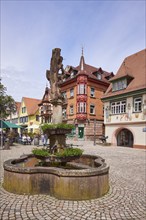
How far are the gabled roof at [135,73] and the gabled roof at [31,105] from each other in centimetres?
2921

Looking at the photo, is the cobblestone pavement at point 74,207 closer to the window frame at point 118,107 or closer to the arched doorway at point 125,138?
the window frame at point 118,107

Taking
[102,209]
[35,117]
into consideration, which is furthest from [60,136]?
[35,117]

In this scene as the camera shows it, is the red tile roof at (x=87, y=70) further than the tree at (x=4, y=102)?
Yes

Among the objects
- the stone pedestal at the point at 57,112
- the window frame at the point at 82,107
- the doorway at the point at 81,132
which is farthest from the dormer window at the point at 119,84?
the stone pedestal at the point at 57,112

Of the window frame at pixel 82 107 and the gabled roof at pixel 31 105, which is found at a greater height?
the gabled roof at pixel 31 105

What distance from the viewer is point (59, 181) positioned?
513 centimetres

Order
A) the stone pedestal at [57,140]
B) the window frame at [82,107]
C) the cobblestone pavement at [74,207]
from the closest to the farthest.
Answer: the cobblestone pavement at [74,207]
the stone pedestal at [57,140]
the window frame at [82,107]

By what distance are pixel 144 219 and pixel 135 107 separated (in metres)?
18.4

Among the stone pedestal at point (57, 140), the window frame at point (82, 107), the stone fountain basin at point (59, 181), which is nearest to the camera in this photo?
the stone fountain basin at point (59, 181)

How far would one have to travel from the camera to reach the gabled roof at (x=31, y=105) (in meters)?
50.1

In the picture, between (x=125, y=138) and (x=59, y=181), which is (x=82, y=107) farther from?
(x=59, y=181)

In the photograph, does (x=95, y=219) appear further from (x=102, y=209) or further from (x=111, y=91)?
(x=111, y=91)

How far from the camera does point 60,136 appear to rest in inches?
269

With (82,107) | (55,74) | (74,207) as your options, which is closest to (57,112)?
(55,74)
